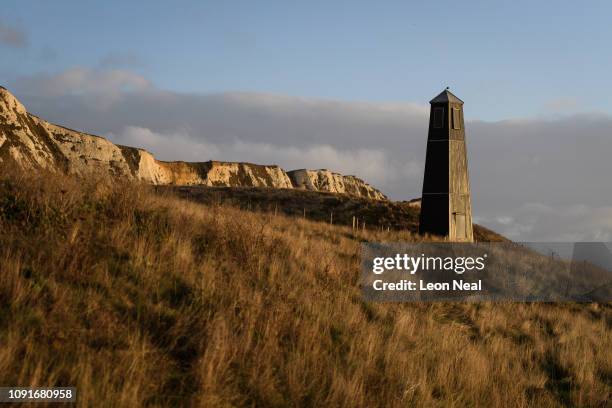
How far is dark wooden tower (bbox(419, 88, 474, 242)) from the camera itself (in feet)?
90.3

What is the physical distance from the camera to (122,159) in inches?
2820

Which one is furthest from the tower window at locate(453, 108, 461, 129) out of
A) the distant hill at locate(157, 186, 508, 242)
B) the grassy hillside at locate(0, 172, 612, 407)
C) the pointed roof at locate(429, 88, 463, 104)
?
the grassy hillside at locate(0, 172, 612, 407)

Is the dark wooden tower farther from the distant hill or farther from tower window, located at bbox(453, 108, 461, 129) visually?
the distant hill

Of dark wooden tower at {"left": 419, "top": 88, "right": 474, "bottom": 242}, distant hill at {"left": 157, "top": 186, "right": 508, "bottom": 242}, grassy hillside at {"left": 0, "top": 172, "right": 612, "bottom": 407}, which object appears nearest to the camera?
grassy hillside at {"left": 0, "top": 172, "right": 612, "bottom": 407}

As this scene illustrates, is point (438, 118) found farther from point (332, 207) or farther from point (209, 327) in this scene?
point (209, 327)

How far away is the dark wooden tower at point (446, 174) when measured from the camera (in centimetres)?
2753

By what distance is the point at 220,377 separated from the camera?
533cm

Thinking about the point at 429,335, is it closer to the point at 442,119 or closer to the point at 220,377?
the point at 220,377

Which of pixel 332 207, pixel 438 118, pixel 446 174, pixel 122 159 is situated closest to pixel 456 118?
pixel 438 118

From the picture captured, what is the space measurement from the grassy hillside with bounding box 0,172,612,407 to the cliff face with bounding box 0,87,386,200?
27926 millimetres

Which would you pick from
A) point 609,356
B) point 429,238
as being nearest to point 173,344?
point 609,356

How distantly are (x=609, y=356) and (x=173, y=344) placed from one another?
9.33 metres

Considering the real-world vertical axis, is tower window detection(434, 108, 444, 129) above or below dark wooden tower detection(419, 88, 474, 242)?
above

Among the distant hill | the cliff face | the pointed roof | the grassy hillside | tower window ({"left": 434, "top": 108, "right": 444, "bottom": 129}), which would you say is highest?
the cliff face
